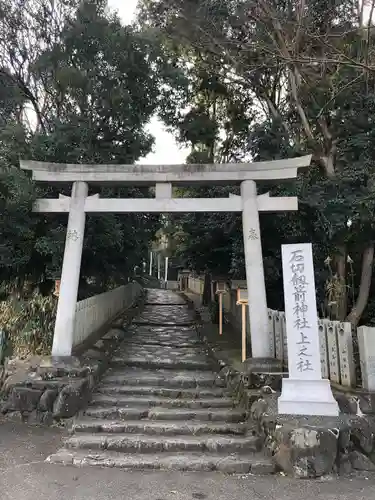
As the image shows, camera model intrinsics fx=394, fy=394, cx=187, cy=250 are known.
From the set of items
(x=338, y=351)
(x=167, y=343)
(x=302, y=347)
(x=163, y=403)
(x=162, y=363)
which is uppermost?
(x=302, y=347)

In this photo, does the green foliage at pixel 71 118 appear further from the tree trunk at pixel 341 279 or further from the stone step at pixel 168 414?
the tree trunk at pixel 341 279

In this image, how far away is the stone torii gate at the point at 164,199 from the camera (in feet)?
25.8

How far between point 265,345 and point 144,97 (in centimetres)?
810

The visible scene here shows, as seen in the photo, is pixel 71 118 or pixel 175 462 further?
pixel 71 118

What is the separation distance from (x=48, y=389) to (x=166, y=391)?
6.71 ft

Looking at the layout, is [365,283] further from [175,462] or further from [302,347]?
[175,462]

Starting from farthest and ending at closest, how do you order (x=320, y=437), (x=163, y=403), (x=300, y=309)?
(x=163, y=403)
(x=300, y=309)
(x=320, y=437)

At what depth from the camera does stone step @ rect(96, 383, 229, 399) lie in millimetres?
7148

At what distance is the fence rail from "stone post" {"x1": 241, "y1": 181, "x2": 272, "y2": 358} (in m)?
3.71

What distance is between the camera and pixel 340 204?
368 inches

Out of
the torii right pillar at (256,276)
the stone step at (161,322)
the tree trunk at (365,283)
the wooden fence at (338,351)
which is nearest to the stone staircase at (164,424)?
the torii right pillar at (256,276)

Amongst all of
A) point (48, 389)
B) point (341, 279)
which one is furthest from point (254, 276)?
point (48, 389)

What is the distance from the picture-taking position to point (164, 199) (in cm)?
820

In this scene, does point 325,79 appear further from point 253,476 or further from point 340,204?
point 253,476
